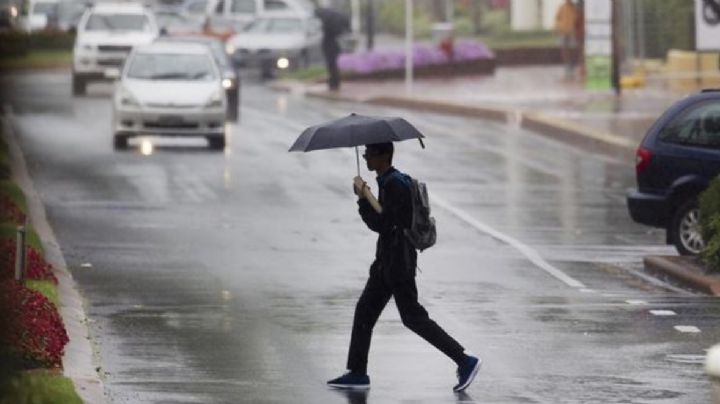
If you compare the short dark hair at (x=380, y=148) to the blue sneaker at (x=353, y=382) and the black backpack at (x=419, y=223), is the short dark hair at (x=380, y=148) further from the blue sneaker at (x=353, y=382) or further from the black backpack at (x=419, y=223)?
the blue sneaker at (x=353, y=382)

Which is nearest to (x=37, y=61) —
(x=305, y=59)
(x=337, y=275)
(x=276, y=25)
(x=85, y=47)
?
(x=276, y=25)

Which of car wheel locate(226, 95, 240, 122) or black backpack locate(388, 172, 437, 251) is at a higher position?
black backpack locate(388, 172, 437, 251)

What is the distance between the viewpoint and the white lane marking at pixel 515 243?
18.6 meters

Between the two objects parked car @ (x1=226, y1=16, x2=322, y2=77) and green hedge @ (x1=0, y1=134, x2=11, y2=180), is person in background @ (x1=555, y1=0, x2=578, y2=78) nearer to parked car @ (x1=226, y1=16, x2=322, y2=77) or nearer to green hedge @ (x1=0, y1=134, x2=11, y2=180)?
parked car @ (x1=226, y1=16, x2=322, y2=77)

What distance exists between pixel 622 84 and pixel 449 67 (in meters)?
7.60

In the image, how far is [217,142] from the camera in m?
32.1

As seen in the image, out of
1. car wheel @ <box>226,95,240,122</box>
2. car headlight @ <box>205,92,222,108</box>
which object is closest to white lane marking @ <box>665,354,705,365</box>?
car headlight @ <box>205,92,222,108</box>

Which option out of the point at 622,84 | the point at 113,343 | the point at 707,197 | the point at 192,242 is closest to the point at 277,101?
the point at 622,84

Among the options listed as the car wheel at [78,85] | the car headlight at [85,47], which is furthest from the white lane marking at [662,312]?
the car headlight at [85,47]

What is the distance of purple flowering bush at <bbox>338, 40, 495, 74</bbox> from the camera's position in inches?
1989

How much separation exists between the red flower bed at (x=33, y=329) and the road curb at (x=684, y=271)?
232 inches

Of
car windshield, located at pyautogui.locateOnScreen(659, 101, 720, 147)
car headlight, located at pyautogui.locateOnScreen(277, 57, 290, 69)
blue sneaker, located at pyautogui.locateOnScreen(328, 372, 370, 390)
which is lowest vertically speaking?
car headlight, located at pyautogui.locateOnScreen(277, 57, 290, 69)

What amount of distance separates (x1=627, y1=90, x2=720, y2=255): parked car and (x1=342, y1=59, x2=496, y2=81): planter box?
30.4 m

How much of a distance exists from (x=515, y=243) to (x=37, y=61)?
121 feet
